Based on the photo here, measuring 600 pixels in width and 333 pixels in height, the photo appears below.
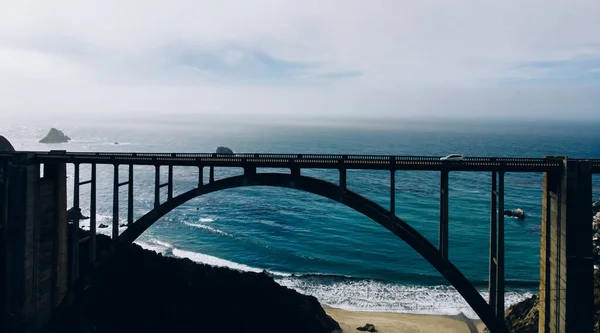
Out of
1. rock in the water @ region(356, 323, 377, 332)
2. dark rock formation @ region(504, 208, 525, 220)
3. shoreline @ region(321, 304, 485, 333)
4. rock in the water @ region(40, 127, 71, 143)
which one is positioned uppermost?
rock in the water @ region(40, 127, 71, 143)

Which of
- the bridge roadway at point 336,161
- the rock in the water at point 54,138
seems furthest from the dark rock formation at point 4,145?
the rock in the water at point 54,138

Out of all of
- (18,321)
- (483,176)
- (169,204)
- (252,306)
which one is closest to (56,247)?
(18,321)

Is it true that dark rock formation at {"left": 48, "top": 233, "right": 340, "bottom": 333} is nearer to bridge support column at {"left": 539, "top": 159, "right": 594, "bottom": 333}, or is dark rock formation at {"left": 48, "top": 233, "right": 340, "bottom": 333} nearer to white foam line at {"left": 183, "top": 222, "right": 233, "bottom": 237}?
bridge support column at {"left": 539, "top": 159, "right": 594, "bottom": 333}

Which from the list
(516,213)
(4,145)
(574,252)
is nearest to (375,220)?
(574,252)

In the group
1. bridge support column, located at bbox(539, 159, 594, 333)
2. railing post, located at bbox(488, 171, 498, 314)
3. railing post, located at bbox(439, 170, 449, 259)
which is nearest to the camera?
bridge support column, located at bbox(539, 159, 594, 333)

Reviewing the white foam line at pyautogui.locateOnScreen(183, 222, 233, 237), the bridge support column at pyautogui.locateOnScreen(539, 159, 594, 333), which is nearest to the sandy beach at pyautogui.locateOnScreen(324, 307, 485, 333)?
the bridge support column at pyautogui.locateOnScreen(539, 159, 594, 333)

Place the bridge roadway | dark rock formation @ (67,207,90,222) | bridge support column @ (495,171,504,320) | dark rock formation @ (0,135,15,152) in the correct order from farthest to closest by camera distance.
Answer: dark rock formation @ (0,135,15,152)
dark rock formation @ (67,207,90,222)
the bridge roadway
bridge support column @ (495,171,504,320)

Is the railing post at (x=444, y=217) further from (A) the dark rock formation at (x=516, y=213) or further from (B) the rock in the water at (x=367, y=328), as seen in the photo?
(A) the dark rock formation at (x=516, y=213)
